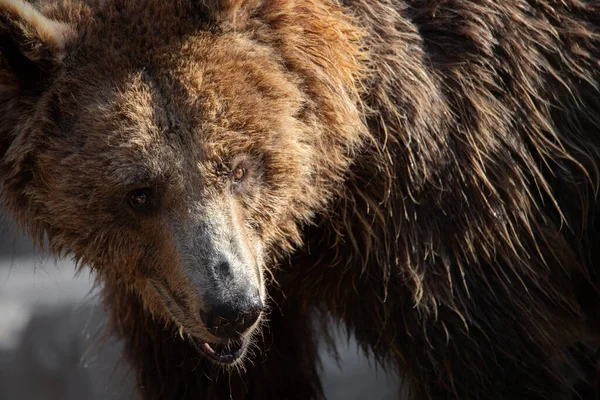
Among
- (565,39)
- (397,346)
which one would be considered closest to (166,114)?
(397,346)

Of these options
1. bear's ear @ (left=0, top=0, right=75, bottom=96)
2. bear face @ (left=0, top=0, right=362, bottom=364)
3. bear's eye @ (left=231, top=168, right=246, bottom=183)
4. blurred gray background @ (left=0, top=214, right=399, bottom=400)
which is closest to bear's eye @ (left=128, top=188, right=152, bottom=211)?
bear face @ (left=0, top=0, right=362, bottom=364)

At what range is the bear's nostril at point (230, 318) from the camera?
11.0ft

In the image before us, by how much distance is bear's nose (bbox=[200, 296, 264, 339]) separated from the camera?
132 inches

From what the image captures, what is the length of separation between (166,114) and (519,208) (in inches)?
65.0

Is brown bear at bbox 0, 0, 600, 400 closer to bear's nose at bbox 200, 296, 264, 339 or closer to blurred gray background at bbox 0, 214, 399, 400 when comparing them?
bear's nose at bbox 200, 296, 264, 339

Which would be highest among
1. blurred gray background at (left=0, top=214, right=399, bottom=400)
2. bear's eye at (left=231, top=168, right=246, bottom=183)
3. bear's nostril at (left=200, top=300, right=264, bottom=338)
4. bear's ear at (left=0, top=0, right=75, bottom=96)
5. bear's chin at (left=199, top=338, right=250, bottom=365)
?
bear's ear at (left=0, top=0, right=75, bottom=96)

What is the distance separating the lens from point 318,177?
12.6ft

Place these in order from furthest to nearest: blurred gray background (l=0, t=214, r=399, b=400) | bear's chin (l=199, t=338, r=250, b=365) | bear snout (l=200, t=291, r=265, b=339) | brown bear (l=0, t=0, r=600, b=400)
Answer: blurred gray background (l=0, t=214, r=399, b=400) → bear's chin (l=199, t=338, r=250, b=365) → brown bear (l=0, t=0, r=600, b=400) → bear snout (l=200, t=291, r=265, b=339)

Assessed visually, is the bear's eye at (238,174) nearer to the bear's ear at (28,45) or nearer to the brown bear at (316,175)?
the brown bear at (316,175)

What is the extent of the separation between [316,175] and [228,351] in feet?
2.63

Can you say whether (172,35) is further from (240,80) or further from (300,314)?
(300,314)

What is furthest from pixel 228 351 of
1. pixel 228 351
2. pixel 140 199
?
pixel 140 199

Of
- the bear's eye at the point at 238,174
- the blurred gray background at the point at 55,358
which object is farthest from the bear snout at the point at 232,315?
the blurred gray background at the point at 55,358

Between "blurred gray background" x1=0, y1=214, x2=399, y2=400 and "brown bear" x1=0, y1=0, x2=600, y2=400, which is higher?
"brown bear" x1=0, y1=0, x2=600, y2=400
